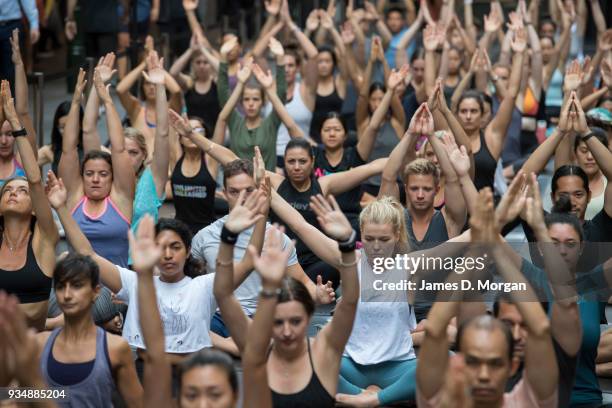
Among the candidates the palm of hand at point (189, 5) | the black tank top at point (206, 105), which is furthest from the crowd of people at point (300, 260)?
the palm of hand at point (189, 5)

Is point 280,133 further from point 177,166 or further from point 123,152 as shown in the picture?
point 123,152

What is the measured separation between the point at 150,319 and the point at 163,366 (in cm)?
21

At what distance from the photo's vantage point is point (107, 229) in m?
7.55

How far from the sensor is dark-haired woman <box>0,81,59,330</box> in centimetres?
674

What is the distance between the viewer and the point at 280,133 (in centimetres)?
1202

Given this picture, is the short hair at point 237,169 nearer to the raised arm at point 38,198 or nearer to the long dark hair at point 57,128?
the raised arm at point 38,198

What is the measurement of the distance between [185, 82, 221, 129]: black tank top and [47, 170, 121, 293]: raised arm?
236 inches

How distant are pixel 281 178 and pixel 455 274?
10.4ft

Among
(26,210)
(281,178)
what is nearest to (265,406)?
(26,210)

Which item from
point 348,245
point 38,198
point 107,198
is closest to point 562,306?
point 348,245

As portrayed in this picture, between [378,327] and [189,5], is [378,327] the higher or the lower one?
the lower one

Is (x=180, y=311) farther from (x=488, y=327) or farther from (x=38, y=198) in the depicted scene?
(x=488, y=327)

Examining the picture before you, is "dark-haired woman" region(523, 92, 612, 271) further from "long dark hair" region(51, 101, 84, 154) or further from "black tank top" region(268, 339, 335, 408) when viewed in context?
"long dark hair" region(51, 101, 84, 154)

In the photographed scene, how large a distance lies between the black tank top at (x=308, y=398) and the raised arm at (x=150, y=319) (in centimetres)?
46
